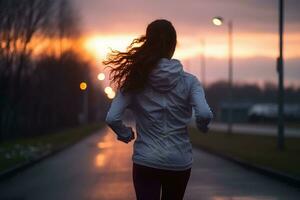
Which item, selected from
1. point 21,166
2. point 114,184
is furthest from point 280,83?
point 114,184

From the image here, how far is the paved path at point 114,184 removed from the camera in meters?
13.8

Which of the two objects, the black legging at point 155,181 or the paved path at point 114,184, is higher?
the black legging at point 155,181

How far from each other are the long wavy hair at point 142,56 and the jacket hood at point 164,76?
0.11 ft

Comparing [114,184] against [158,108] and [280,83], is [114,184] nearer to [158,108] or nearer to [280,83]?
[158,108]

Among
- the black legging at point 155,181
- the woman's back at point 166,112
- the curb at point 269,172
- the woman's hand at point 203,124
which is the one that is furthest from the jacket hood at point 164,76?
the curb at point 269,172

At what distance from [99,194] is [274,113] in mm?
76538

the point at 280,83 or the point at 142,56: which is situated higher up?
the point at 142,56

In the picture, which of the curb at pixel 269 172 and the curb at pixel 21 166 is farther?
the curb at pixel 21 166

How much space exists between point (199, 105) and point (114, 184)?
11823mm

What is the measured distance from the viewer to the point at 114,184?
16078 millimetres

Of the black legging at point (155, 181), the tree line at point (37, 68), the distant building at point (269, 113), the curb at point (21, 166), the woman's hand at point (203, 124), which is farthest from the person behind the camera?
the distant building at point (269, 113)

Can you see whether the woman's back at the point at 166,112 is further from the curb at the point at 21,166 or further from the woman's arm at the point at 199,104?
the curb at the point at 21,166

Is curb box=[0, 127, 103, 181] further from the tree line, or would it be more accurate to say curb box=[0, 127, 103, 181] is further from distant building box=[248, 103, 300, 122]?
distant building box=[248, 103, 300, 122]

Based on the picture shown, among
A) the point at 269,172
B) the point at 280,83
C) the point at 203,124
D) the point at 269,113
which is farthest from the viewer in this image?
the point at 269,113
